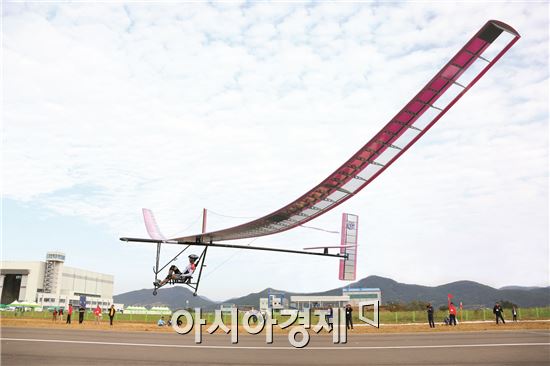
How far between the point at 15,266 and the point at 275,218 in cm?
16985

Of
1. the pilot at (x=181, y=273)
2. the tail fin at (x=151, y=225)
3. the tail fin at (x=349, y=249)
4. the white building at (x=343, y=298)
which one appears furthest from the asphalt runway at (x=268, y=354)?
the white building at (x=343, y=298)

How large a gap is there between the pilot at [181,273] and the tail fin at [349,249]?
9293 mm

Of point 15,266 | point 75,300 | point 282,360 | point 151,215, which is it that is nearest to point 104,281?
point 75,300

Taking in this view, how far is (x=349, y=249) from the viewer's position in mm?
25000

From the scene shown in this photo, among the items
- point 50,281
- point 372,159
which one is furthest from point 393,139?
point 50,281

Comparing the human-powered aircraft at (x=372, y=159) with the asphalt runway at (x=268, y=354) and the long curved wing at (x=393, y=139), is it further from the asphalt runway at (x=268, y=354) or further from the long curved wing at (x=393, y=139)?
the asphalt runway at (x=268, y=354)

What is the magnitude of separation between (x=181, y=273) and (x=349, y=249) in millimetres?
10497

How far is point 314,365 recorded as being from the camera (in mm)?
10984

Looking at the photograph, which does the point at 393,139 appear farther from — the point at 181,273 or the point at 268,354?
the point at 181,273

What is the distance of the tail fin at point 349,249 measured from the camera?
81.1 feet

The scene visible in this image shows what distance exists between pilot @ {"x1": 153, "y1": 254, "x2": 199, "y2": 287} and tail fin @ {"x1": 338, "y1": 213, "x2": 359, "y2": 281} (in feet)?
30.5

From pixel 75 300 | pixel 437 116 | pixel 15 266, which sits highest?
pixel 437 116

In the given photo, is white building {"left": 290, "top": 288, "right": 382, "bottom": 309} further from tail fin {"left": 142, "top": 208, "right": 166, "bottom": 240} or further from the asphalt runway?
the asphalt runway

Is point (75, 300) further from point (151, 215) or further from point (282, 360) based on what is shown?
point (282, 360)
